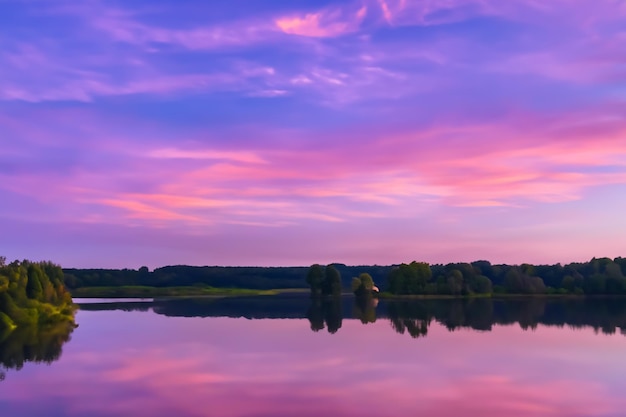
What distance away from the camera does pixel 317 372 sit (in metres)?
37.8

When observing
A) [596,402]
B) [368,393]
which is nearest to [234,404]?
[368,393]

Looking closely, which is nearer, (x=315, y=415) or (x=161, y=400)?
(x=315, y=415)

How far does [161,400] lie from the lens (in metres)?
30.7

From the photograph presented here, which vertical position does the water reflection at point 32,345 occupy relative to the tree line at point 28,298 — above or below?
below

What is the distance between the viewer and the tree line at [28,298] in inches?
2793

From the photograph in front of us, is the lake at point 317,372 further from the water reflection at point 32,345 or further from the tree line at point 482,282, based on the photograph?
the tree line at point 482,282

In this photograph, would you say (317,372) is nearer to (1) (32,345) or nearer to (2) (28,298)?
(1) (32,345)

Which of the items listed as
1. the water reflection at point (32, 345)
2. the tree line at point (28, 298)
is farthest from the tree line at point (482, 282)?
the water reflection at point (32, 345)

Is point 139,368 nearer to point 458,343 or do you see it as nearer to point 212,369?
point 212,369

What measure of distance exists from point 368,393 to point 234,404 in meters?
6.39

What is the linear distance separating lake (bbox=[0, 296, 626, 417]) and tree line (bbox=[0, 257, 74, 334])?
833cm

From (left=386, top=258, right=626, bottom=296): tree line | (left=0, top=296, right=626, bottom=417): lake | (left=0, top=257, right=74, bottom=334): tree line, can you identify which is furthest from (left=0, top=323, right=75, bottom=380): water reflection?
(left=386, top=258, right=626, bottom=296): tree line

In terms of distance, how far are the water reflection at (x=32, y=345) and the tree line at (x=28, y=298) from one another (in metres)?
2.22

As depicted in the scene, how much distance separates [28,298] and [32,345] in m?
24.4
